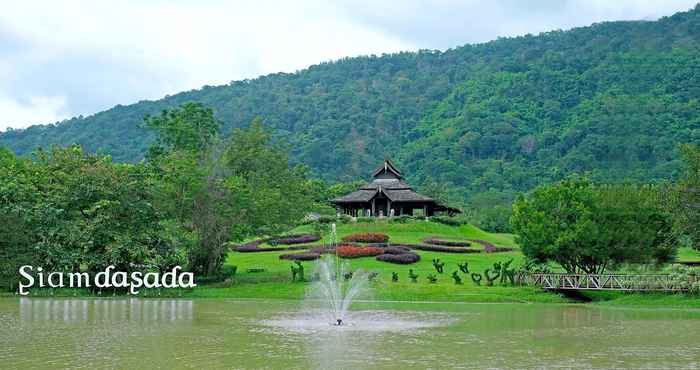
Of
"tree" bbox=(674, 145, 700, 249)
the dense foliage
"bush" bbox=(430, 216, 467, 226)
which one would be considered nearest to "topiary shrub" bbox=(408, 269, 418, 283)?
the dense foliage

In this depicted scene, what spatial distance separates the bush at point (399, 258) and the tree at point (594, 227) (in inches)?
375

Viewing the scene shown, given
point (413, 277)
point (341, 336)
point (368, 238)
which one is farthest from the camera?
point (368, 238)

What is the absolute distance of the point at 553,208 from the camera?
154 feet

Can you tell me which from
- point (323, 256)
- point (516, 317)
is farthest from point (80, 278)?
point (516, 317)

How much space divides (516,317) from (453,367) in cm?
1404

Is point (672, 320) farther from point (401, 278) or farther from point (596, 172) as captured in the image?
point (596, 172)

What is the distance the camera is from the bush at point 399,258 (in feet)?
181

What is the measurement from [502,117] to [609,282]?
107 meters

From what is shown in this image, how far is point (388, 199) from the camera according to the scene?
79438 millimetres

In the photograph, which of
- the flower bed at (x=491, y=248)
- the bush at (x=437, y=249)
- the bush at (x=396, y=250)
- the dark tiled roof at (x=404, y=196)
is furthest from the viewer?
the dark tiled roof at (x=404, y=196)

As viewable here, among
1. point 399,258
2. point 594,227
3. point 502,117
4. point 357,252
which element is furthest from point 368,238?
point 502,117

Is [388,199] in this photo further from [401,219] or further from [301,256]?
[301,256]

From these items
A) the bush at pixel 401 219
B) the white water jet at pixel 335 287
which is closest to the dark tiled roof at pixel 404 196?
the bush at pixel 401 219

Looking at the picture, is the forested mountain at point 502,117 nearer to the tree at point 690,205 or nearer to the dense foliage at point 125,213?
the tree at point 690,205
